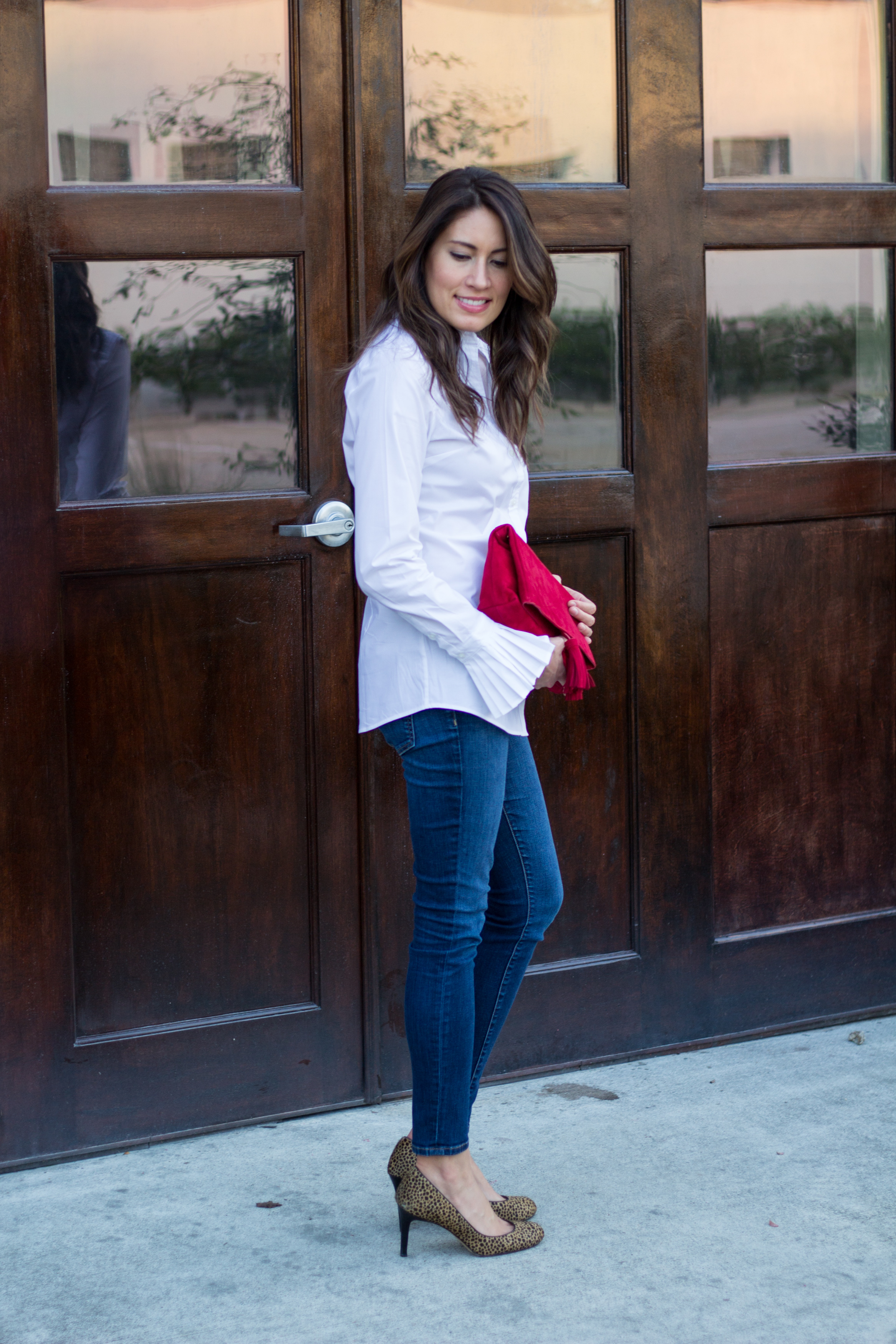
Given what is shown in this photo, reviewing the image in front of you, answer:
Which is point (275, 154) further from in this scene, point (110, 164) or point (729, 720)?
point (729, 720)

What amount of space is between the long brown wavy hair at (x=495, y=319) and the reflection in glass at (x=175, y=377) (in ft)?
1.68

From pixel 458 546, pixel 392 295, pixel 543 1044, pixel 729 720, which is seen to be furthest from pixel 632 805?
pixel 392 295

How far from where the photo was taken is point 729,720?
138 inches

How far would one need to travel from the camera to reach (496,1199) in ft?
8.68

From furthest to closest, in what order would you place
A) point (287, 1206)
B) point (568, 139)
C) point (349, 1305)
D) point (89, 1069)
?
point (568, 139)
point (89, 1069)
point (287, 1206)
point (349, 1305)

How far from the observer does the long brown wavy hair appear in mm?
2402

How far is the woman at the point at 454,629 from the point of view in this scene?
2346 mm

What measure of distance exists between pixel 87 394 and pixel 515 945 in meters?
1.29

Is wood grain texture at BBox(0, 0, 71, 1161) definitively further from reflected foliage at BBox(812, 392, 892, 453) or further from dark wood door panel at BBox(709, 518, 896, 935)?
reflected foliage at BBox(812, 392, 892, 453)

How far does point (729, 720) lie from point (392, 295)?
56.4 inches

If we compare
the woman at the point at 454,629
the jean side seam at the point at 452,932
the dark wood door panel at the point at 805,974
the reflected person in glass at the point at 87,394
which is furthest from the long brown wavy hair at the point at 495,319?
the dark wood door panel at the point at 805,974

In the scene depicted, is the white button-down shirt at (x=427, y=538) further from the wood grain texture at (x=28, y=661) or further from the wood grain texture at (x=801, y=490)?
the wood grain texture at (x=801, y=490)

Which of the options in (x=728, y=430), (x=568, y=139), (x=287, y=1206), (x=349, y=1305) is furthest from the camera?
(x=728, y=430)

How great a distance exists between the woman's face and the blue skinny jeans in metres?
0.64
